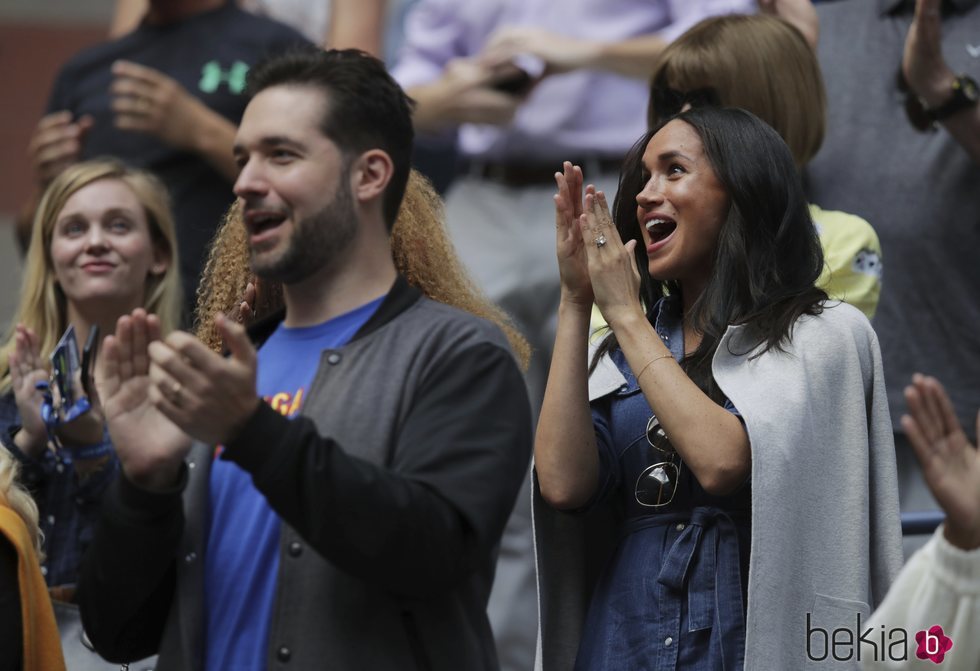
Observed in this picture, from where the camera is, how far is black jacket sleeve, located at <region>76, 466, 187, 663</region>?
3213 mm

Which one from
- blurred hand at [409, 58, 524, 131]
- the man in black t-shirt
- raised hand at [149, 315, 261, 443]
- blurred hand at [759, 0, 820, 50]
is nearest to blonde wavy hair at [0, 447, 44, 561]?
raised hand at [149, 315, 261, 443]

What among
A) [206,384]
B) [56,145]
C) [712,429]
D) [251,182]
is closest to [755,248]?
[712,429]

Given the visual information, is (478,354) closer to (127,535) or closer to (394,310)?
(394,310)

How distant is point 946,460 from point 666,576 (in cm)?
73

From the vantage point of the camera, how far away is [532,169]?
559cm

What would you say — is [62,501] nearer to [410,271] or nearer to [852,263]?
[410,271]

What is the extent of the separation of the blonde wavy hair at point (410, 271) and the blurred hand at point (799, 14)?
1.34 m

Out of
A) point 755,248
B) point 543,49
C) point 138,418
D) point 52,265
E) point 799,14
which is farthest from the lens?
point 543,49

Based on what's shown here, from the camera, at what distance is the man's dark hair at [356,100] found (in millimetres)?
3469

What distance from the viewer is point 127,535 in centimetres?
322

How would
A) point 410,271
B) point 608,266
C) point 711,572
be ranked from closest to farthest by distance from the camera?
point 711,572 < point 608,266 < point 410,271

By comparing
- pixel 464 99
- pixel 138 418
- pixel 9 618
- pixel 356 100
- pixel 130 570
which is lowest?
pixel 9 618

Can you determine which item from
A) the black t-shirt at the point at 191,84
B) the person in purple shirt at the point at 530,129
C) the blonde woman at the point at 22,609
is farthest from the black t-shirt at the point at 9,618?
the black t-shirt at the point at 191,84

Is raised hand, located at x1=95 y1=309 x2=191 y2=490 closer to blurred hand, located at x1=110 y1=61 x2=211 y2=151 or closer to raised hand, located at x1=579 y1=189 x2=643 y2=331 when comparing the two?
raised hand, located at x1=579 y1=189 x2=643 y2=331
